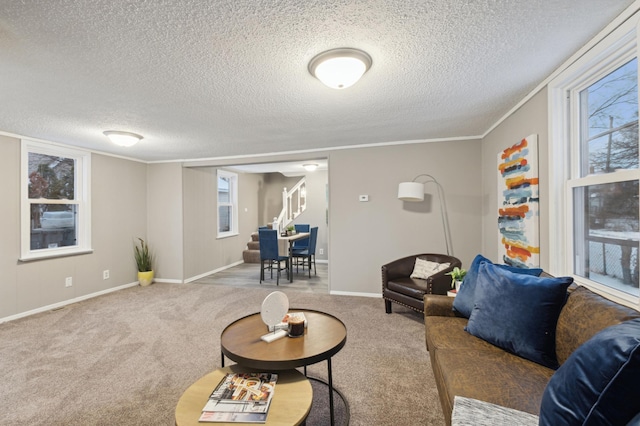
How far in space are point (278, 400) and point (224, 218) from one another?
6181 mm

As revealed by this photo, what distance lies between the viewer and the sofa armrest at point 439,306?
2250 mm

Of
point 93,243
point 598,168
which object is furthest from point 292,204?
point 598,168

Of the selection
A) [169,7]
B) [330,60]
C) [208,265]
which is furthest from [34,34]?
[208,265]

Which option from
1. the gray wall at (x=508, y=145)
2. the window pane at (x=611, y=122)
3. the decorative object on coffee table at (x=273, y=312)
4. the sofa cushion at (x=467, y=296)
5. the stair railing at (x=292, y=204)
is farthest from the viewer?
the stair railing at (x=292, y=204)

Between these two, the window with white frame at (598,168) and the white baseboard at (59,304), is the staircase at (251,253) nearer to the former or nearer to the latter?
the white baseboard at (59,304)

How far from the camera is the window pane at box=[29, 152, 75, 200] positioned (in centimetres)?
387


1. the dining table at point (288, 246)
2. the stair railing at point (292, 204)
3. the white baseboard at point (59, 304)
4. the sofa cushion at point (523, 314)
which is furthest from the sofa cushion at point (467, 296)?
the stair railing at point (292, 204)

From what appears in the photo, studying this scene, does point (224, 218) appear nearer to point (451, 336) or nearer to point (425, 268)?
point (425, 268)

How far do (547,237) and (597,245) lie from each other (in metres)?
0.41

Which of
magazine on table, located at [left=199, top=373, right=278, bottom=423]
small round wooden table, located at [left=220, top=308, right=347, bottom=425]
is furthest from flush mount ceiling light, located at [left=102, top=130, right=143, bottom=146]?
magazine on table, located at [left=199, top=373, right=278, bottom=423]

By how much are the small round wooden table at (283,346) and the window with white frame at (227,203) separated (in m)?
5.23

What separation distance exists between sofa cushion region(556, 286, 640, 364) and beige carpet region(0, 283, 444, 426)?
33.7 inches

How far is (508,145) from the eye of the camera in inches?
121

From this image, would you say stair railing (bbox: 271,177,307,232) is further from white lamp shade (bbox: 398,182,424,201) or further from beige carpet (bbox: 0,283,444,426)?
white lamp shade (bbox: 398,182,424,201)
